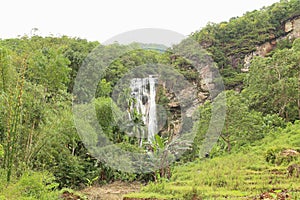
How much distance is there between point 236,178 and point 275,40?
1704 cm

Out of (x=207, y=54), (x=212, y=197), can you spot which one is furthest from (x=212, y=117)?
(x=207, y=54)

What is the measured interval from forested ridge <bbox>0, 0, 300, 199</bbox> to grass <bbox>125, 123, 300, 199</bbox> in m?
0.03

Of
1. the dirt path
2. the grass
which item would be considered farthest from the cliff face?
the dirt path

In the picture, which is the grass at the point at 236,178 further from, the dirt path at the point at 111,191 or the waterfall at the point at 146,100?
the waterfall at the point at 146,100

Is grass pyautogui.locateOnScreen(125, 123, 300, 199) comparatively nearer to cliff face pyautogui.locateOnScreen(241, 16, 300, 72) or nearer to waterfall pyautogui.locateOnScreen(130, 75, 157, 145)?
waterfall pyautogui.locateOnScreen(130, 75, 157, 145)

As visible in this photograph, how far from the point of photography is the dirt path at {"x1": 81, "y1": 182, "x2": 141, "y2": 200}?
9070 millimetres

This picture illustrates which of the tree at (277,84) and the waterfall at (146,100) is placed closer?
the tree at (277,84)

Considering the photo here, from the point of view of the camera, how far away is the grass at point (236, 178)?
7449 mm

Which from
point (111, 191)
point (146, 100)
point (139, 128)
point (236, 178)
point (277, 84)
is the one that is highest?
point (277, 84)

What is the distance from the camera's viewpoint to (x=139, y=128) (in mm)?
14742

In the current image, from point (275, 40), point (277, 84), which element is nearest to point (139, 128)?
point (277, 84)

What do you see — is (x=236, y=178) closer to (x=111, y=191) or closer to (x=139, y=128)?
(x=111, y=191)

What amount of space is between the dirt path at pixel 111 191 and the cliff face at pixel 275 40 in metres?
14.6

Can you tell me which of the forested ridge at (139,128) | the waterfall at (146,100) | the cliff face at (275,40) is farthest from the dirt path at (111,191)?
the cliff face at (275,40)
